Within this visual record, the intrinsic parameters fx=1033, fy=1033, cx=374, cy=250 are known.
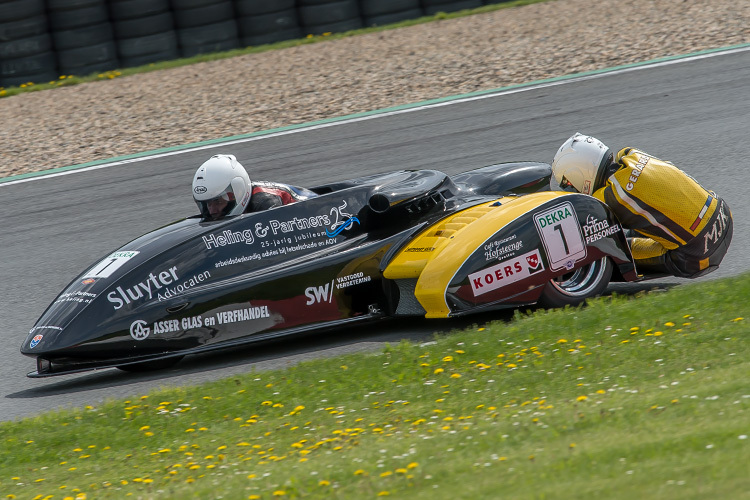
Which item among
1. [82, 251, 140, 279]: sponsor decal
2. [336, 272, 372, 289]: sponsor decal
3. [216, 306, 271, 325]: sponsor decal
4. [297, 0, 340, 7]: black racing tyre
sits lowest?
[216, 306, 271, 325]: sponsor decal

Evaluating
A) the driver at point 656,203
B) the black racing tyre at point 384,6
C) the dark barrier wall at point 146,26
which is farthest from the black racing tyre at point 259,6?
the driver at point 656,203

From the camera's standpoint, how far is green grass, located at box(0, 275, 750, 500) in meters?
3.77

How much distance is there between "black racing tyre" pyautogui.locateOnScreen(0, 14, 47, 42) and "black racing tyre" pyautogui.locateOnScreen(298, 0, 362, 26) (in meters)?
3.51

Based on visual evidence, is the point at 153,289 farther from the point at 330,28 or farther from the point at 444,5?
the point at 444,5

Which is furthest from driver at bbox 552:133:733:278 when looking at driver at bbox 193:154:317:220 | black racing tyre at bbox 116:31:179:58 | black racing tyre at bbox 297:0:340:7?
black racing tyre at bbox 116:31:179:58

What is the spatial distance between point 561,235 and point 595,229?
25 cm

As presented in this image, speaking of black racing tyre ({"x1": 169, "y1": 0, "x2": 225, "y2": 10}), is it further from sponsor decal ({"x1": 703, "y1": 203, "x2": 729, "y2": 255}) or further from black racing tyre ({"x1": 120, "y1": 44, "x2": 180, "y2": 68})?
sponsor decal ({"x1": 703, "y1": 203, "x2": 729, "y2": 255})

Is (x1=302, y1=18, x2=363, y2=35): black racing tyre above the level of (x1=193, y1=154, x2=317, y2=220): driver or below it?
above

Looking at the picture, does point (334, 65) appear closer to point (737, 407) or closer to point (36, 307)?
point (36, 307)

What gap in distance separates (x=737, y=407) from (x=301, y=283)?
112 inches

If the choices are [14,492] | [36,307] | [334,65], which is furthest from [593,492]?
[334,65]

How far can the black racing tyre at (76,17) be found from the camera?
44.6 ft

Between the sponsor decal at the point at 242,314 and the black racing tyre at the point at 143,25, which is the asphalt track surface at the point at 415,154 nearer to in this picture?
the sponsor decal at the point at 242,314

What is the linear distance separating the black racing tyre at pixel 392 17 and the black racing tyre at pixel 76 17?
373 centimetres
